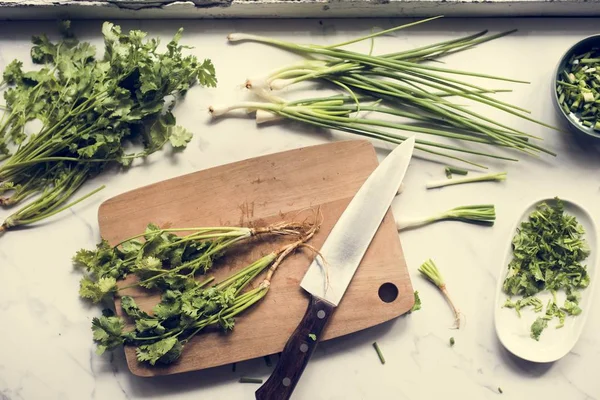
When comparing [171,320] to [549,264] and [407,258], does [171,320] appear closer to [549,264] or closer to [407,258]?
[407,258]

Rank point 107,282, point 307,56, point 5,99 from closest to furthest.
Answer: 1. point 107,282
2. point 5,99
3. point 307,56

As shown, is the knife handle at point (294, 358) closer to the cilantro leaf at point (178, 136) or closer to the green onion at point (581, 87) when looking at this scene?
A: the cilantro leaf at point (178, 136)

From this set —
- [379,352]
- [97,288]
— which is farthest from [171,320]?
[379,352]

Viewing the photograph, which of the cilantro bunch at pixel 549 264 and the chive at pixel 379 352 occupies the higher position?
the cilantro bunch at pixel 549 264

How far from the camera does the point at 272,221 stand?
1.61m

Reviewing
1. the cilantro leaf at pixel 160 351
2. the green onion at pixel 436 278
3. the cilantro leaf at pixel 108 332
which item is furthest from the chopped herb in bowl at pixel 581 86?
the cilantro leaf at pixel 108 332

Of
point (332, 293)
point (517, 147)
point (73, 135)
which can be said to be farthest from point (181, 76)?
point (517, 147)

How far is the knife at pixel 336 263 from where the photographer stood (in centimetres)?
152

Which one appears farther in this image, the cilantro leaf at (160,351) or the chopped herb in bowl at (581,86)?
the chopped herb in bowl at (581,86)

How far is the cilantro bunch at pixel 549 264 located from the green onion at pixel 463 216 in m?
0.09

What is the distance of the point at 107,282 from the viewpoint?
149 centimetres

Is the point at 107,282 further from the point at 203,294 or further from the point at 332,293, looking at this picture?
the point at 332,293

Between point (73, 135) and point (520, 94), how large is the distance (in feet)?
4.14

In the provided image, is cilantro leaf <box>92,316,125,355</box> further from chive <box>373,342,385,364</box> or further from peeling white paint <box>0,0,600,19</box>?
peeling white paint <box>0,0,600,19</box>
